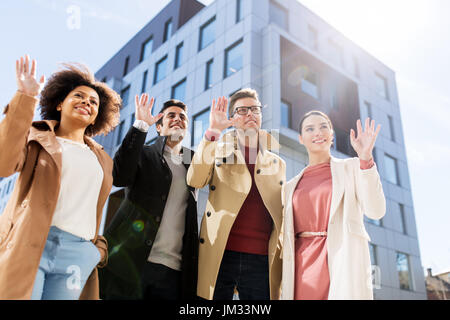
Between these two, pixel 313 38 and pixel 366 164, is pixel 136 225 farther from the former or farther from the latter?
pixel 313 38

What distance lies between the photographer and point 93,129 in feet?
11.5

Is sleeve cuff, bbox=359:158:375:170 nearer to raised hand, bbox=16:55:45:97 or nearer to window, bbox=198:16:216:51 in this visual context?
raised hand, bbox=16:55:45:97

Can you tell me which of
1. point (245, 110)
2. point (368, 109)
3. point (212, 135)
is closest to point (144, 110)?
point (212, 135)

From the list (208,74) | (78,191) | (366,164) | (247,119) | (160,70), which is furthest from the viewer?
(160,70)

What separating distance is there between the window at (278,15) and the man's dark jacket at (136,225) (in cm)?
1646

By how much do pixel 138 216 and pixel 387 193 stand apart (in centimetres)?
2111

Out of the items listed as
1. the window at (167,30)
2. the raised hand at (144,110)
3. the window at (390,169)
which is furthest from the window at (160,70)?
the raised hand at (144,110)

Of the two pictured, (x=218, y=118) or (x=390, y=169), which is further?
(x=390, y=169)

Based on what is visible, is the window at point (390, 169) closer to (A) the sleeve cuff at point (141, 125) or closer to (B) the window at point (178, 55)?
(B) the window at point (178, 55)

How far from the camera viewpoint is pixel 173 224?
3.29 metres

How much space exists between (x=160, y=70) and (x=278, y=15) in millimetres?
7453

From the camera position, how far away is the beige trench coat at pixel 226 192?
3.14m

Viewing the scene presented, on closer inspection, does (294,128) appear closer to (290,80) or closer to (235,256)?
(290,80)
